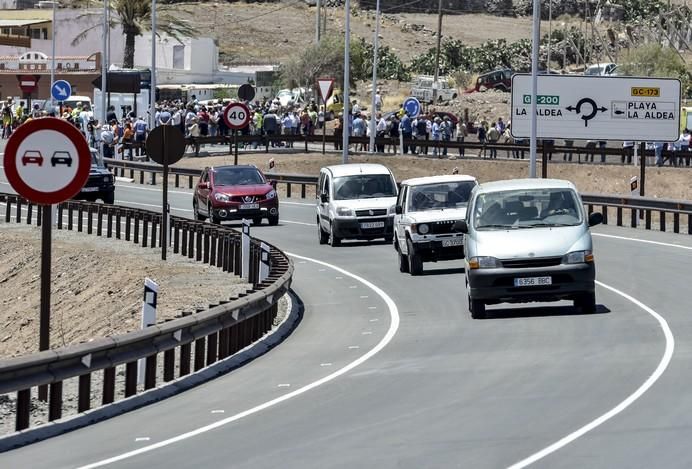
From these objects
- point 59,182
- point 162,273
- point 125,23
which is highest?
→ point 125,23

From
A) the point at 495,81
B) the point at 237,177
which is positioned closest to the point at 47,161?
the point at 237,177

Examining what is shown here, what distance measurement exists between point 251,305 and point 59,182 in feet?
18.1

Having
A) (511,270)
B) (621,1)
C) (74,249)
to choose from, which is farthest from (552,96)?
(621,1)

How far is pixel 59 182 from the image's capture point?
13.2 meters

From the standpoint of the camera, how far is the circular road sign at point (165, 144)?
98.8 feet

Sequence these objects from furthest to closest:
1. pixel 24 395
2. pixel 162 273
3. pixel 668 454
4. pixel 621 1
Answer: pixel 621 1
pixel 162 273
pixel 24 395
pixel 668 454

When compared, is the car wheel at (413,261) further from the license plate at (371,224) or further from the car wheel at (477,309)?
the car wheel at (477,309)

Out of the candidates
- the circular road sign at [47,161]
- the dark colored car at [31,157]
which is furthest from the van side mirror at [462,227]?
the dark colored car at [31,157]

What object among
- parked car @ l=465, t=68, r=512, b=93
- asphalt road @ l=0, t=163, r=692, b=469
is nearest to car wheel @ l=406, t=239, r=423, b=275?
asphalt road @ l=0, t=163, r=692, b=469

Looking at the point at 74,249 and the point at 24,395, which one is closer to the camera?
the point at 24,395

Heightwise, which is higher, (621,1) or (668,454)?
(621,1)

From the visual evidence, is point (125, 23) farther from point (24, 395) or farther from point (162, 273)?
point (24, 395)

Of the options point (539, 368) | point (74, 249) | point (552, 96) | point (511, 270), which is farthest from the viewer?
point (552, 96)

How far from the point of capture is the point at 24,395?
42.3 feet
